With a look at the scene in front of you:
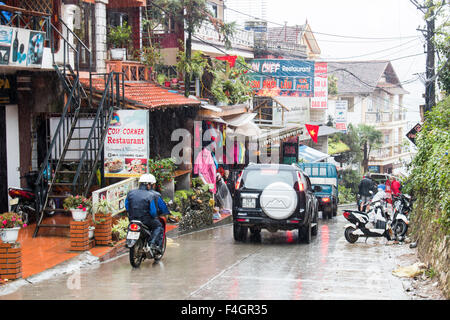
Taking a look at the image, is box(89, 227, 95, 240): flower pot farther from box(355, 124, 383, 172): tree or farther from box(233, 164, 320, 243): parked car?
box(355, 124, 383, 172): tree

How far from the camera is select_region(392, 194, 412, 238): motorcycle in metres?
13.9

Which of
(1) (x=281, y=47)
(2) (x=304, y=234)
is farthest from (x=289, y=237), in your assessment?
(1) (x=281, y=47)

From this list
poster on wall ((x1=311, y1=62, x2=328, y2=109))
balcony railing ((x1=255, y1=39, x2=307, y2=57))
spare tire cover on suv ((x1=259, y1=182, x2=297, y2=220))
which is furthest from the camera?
poster on wall ((x1=311, y1=62, x2=328, y2=109))

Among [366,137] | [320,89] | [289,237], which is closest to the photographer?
[289,237]

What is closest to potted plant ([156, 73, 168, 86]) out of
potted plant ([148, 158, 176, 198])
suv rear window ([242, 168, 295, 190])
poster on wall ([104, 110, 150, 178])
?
potted plant ([148, 158, 176, 198])

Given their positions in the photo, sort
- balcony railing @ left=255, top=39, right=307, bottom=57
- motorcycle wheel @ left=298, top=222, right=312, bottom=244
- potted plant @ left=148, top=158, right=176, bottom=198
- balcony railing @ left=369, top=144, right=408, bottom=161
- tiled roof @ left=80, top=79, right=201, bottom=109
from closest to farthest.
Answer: motorcycle wheel @ left=298, top=222, right=312, bottom=244
tiled roof @ left=80, top=79, right=201, bottom=109
potted plant @ left=148, top=158, right=176, bottom=198
balcony railing @ left=255, top=39, right=307, bottom=57
balcony railing @ left=369, top=144, right=408, bottom=161

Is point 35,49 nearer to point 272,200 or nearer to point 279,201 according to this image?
point 272,200

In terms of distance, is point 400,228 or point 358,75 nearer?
point 400,228

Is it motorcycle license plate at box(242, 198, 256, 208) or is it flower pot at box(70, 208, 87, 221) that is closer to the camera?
flower pot at box(70, 208, 87, 221)

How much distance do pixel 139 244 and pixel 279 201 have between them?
12.8 ft

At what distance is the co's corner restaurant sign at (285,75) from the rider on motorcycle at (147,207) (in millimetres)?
19502

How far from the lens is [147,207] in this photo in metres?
10.3

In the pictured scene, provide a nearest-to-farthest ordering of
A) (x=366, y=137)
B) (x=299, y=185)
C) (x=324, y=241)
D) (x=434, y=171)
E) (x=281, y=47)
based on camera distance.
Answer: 1. (x=434, y=171)
2. (x=299, y=185)
3. (x=324, y=241)
4. (x=281, y=47)
5. (x=366, y=137)

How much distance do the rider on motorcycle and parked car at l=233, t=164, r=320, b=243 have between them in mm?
3003
